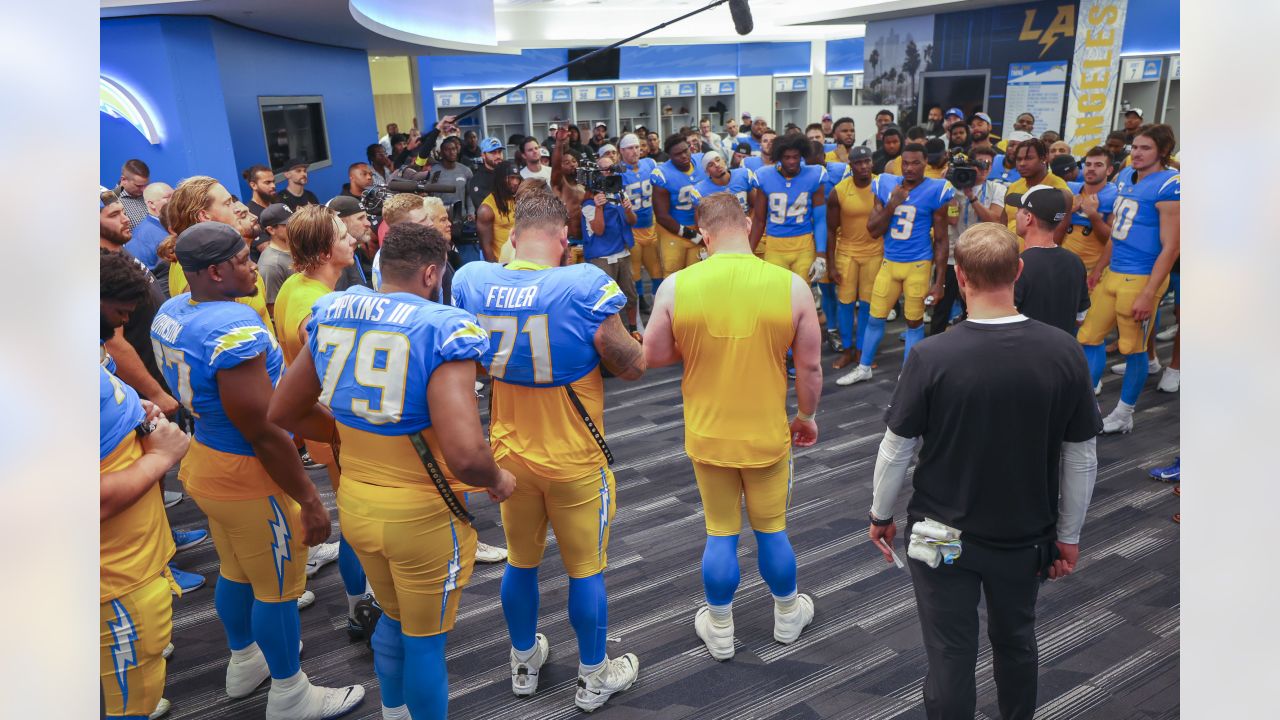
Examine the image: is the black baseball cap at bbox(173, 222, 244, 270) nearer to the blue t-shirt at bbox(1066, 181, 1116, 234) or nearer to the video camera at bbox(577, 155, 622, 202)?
the video camera at bbox(577, 155, 622, 202)

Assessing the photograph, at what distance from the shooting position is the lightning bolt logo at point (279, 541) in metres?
2.73

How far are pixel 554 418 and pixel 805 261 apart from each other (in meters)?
4.06

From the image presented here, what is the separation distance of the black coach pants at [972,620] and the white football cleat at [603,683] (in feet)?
3.60

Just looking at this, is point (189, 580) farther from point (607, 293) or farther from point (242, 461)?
point (607, 293)

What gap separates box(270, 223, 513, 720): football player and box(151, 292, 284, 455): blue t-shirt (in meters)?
0.21

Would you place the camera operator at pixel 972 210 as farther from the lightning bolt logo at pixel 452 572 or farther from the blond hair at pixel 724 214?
the lightning bolt logo at pixel 452 572

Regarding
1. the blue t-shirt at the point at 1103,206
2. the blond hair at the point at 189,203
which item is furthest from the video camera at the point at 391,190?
the blue t-shirt at the point at 1103,206

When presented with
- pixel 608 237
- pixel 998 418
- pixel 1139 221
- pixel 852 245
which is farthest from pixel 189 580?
pixel 1139 221

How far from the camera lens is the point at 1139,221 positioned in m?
4.70

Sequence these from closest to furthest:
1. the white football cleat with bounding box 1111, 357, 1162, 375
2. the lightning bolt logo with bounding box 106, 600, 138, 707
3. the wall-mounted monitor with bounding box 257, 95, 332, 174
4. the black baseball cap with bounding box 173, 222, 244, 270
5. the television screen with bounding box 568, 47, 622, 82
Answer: the lightning bolt logo with bounding box 106, 600, 138, 707
the black baseball cap with bounding box 173, 222, 244, 270
the white football cleat with bounding box 1111, 357, 1162, 375
the wall-mounted monitor with bounding box 257, 95, 332, 174
the television screen with bounding box 568, 47, 622, 82

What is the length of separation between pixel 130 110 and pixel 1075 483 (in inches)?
278

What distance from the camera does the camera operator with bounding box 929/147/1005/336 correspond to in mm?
5900

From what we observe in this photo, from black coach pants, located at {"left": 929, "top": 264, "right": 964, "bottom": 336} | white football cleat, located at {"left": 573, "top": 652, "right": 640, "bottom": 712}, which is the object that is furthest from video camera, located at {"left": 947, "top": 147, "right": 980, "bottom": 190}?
white football cleat, located at {"left": 573, "top": 652, "right": 640, "bottom": 712}
